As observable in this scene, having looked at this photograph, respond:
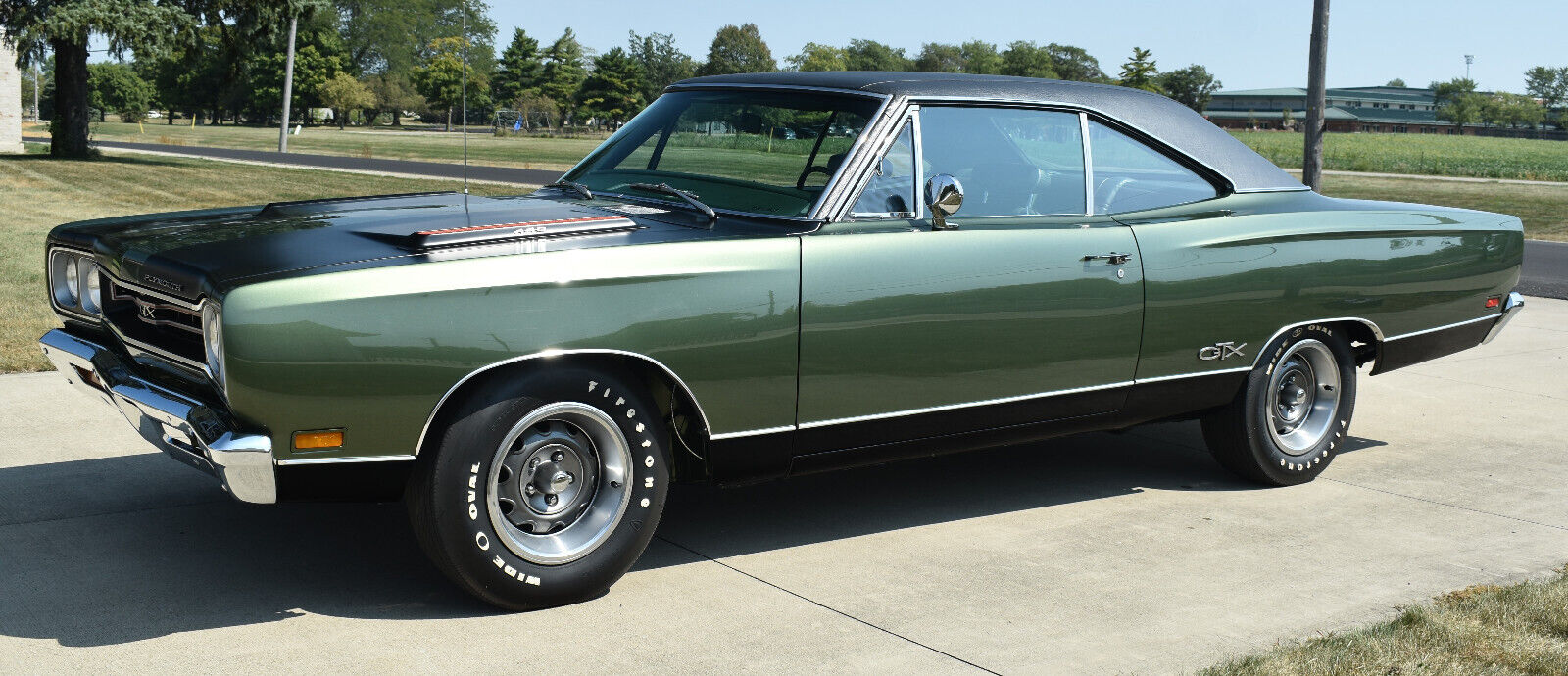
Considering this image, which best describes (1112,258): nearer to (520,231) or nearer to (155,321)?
(520,231)

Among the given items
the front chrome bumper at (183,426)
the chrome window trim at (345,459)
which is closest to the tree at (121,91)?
the front chrome bumper at (183,426)

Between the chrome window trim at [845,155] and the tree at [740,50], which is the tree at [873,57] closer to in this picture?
the tree at [740,50]

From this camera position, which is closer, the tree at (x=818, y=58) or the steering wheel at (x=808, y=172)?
the steering wheel at (x=808, y=172)

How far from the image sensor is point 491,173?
111 ft

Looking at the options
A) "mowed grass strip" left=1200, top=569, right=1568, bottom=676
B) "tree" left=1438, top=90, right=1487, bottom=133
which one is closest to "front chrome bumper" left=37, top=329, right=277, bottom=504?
"mowed grass strip" left=1200, top=569, right=1568, bottom=676

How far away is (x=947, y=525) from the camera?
16.4 ft

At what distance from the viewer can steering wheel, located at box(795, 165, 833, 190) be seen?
457 centimetres

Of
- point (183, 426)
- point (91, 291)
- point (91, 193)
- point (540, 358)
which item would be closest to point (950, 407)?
point (540, 358)

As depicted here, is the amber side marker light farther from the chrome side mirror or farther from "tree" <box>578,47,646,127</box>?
"tree" <box>578,47,646,127</box>

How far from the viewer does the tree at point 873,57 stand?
164 meters

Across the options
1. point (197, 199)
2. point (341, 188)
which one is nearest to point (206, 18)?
point (341, 188)

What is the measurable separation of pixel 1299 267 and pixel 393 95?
122192 mm

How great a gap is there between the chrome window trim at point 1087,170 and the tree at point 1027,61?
136052 mm

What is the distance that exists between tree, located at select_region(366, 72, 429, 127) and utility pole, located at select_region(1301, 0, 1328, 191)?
359 feet
